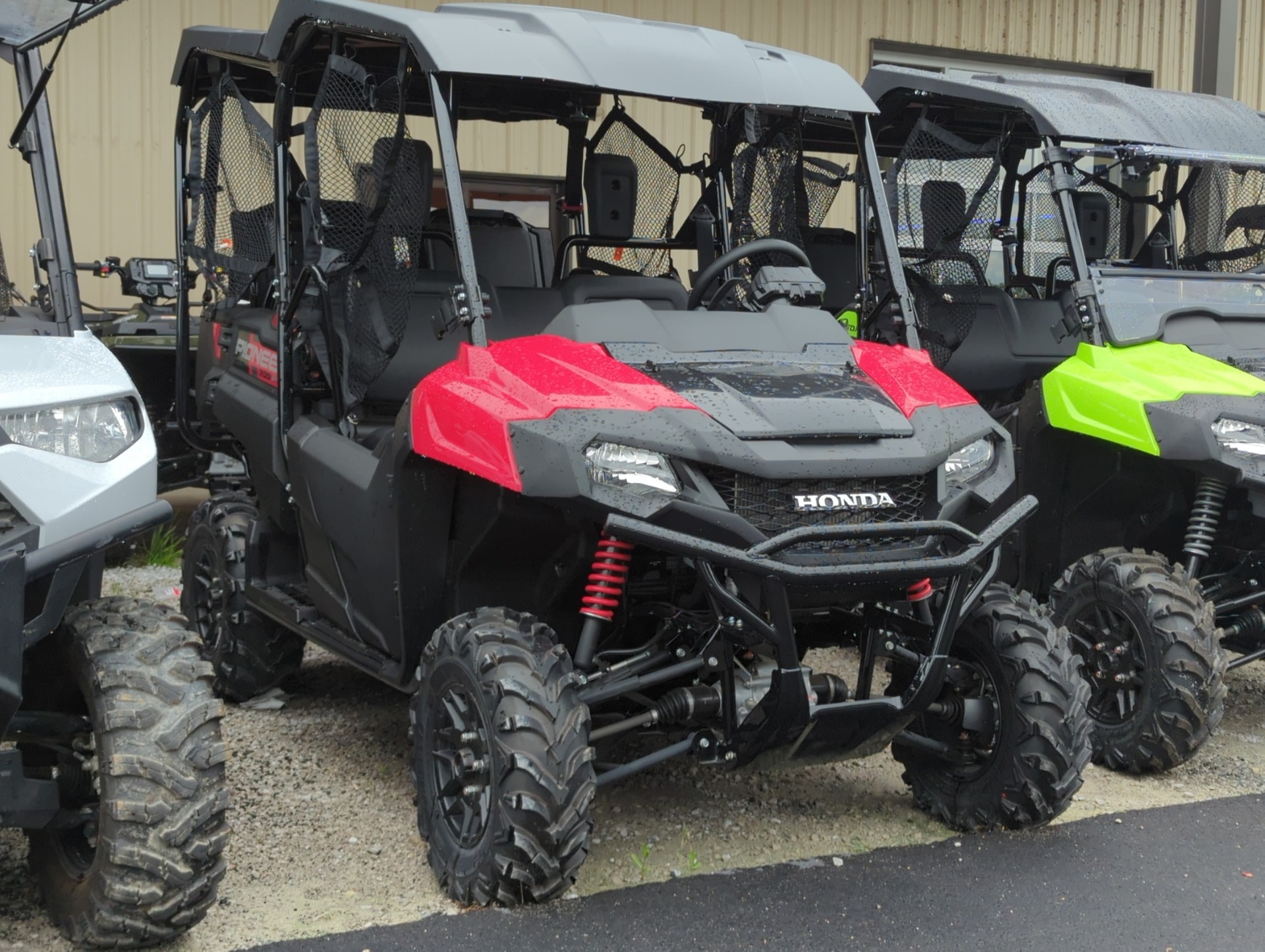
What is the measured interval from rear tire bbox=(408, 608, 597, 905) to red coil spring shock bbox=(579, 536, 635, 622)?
0.42 feet

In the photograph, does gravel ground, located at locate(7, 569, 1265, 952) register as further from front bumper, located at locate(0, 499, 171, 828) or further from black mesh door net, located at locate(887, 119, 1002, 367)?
black mesh door net, located at locate(887, 119, 1002, 367)

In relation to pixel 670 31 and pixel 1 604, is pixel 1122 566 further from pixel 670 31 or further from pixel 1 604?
pixel 1 604

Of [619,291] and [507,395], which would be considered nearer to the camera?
[507,395]

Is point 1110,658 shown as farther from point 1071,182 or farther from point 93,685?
point 93,685

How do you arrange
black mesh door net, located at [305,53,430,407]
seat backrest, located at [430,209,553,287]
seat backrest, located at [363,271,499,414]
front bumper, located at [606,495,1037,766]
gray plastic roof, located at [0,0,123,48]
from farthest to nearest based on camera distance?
seat backrest, located at [430,209,553,287]
seat backrest, located at [363,271,499,414]
black mesh door net, located at [305,53,430,407]
gray plastic roof, located at [0,0,123,48]
front bumper, located at [606,495,1037,766]

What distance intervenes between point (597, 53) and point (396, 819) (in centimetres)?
217

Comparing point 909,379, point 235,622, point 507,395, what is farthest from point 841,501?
point 235,622

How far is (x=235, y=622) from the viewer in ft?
17.5

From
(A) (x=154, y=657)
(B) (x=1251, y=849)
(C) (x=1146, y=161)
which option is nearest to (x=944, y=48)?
(C) (x=1146, y=161)

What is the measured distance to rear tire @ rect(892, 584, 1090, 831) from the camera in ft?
12.8

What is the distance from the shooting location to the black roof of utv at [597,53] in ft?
13.4

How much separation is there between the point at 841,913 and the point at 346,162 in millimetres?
2659

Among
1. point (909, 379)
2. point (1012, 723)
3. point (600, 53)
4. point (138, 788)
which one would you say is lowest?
point (1012, 723)

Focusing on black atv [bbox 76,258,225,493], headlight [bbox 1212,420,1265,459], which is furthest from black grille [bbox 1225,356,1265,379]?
black atv [bbox 76,258,225,493]
